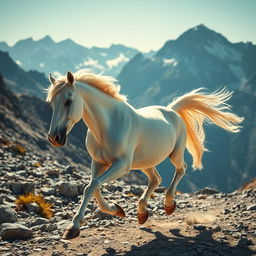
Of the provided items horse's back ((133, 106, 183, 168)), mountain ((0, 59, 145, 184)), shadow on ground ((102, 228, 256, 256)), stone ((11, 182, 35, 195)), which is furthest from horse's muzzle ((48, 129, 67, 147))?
mountain ((0, 59, 145, 184))

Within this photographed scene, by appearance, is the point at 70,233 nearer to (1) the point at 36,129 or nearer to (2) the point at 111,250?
(2) the point at 111,250

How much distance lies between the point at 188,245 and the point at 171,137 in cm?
253

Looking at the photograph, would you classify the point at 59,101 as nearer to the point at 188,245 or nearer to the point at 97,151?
the point at 97,151

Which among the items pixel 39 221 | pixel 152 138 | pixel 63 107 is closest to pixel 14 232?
pixel 39 221

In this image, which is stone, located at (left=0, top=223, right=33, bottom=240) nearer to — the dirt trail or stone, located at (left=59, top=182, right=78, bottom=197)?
the dirt trail

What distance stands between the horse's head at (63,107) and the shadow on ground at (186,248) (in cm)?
223

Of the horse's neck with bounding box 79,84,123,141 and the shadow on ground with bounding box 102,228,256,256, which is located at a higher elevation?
the horse's neck with bounding box 79,84,123,141

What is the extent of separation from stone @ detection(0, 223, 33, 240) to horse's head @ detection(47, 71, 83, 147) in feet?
7.82

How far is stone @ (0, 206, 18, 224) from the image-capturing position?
24.6 feet

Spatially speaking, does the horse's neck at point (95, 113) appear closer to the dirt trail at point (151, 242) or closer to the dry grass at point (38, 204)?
the dirt trail at point (151, 242)

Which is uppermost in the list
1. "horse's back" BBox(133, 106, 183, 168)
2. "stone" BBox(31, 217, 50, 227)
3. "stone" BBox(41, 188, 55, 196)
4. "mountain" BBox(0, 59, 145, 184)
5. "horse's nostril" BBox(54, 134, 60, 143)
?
"mountain" BBox(0, 59, 145, 184)

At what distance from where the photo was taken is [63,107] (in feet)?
17.6

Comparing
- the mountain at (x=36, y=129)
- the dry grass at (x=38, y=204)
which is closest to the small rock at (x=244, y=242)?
the dry grass at (x=38, y=204)

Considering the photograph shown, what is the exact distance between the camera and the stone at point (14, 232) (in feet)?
21.3
